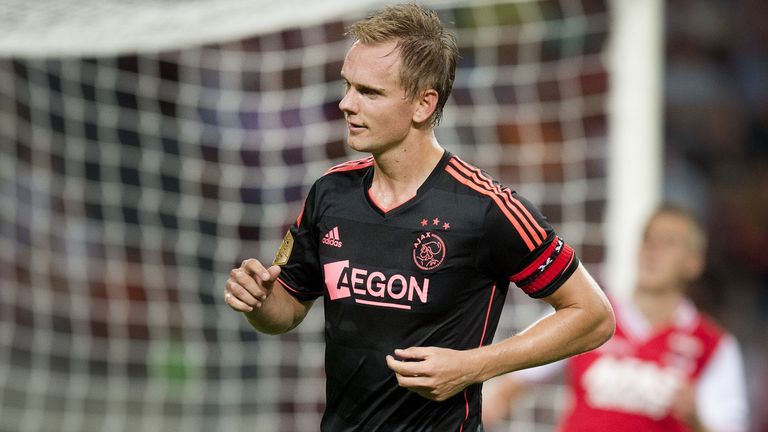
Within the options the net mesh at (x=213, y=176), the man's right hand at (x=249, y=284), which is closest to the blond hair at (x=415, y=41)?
the man's right hand at (x=249, y=284)

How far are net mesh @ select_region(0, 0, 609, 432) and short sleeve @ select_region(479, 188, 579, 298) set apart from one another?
11.3 feet

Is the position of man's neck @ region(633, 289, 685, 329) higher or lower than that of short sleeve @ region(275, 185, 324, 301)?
lower

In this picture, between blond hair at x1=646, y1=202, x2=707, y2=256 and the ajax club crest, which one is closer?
the ajax club crest

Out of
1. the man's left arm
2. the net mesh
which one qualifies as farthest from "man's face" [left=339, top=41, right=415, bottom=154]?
the net mesh

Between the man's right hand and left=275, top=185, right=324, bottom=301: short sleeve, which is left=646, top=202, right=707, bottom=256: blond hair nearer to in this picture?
left=275, top=185, right=324, bottom=301: short sleeve

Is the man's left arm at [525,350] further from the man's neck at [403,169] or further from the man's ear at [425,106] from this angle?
the man's ear at [425,106]

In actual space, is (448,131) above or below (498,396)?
above

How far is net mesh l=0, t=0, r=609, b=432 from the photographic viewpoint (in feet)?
20.9

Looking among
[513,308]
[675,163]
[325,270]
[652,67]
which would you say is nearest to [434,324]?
[325,270]

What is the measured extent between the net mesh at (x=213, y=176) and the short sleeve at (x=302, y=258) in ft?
10.5

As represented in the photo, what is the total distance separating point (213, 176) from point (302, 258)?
3981mm

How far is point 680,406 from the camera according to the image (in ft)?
13.2

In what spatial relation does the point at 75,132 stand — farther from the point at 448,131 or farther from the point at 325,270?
the point at 325,270

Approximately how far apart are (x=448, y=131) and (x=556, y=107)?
2.27 feet
